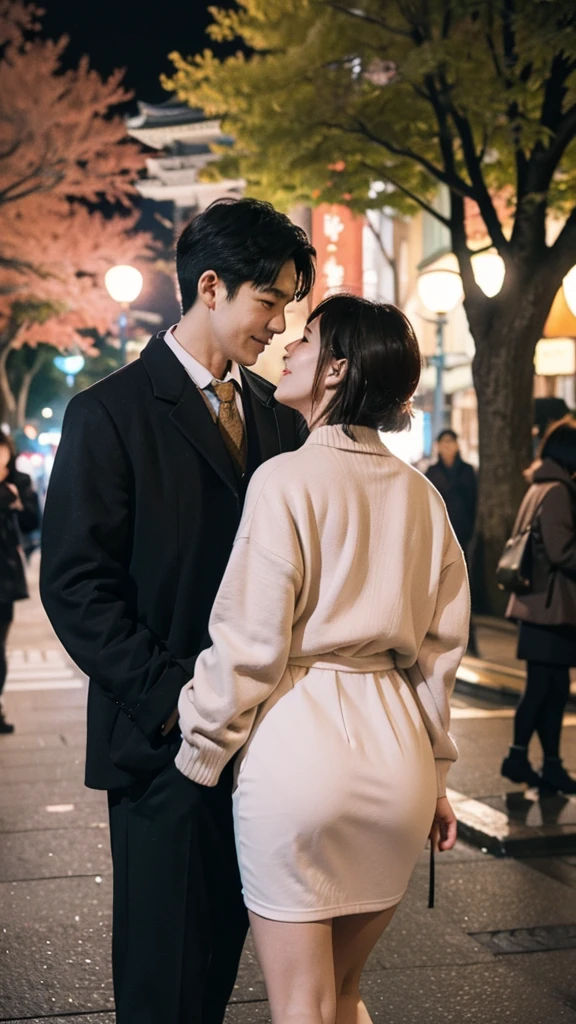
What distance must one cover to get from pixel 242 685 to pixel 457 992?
7.72 ft

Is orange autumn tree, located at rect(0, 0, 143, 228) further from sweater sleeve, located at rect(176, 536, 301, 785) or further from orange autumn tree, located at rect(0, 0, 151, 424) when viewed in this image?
sweater sleeve, located at rect(176, 536, 301, 785)

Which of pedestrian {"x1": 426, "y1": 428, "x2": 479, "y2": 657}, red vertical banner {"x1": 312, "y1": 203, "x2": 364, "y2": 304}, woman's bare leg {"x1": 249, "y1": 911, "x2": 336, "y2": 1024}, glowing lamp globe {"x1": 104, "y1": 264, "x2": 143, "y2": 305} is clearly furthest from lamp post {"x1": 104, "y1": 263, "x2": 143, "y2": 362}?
woman's bare leg {"x1": 249, "y1": 911, "x2": 336, "y2": 1024}

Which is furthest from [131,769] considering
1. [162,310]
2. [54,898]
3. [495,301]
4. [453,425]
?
[162,310]

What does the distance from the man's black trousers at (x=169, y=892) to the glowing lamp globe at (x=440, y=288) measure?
1314 centimetres

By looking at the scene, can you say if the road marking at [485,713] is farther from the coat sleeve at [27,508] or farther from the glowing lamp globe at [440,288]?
the glowing lamp globe at [440,288]

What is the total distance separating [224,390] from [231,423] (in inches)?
3.1

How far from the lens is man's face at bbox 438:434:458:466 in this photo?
14.9 meters

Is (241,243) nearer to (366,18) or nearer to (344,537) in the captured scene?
(344,537)

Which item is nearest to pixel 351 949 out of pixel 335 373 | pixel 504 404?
pixel 335 373

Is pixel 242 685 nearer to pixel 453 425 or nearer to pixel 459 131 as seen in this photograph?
pixel 459 131

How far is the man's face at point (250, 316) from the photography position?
114 inches

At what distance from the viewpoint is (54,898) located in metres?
5.25

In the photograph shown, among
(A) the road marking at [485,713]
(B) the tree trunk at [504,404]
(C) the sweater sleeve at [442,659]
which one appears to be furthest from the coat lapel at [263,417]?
(B) the tree trunk at [504,404]

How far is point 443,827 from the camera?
2.88m
